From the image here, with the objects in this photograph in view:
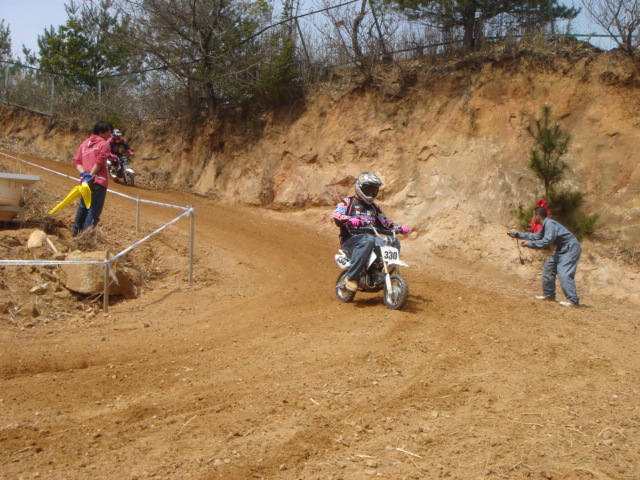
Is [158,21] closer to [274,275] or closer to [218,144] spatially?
[218,144]

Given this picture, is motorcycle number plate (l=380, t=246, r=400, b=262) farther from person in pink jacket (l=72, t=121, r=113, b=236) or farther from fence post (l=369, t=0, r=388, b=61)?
fence post (l=369, t=0, r=388, b=61)

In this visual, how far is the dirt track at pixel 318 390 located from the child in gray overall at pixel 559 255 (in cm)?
68

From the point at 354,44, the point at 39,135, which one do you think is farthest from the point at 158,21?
the point at 39,135

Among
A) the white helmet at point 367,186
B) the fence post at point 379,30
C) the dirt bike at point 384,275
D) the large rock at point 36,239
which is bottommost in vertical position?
the dirt bike at point 384,275

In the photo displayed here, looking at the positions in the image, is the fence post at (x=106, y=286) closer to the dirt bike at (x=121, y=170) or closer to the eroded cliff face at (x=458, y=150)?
the eroded cliff face at (x=458, y=150)

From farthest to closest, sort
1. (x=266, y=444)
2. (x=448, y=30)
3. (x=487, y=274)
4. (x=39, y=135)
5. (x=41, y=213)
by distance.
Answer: (x=39, y=135) < (x=448, y=30) < (x=487, y=274) < (x=41, y=213) < (x=266, y=444)

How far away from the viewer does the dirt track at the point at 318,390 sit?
3.77m

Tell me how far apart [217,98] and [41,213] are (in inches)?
475

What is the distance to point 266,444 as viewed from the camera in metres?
3.95

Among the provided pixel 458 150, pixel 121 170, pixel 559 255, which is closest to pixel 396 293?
pixel 559 255

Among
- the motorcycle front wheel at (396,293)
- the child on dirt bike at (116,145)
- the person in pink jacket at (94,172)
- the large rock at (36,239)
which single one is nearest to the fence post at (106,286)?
the large rock at (36,239)

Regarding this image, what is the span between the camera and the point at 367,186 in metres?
8.27

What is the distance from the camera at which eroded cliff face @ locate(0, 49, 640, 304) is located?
13.0 metres

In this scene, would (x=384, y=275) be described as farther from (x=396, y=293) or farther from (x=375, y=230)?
(x=375, y=230)
